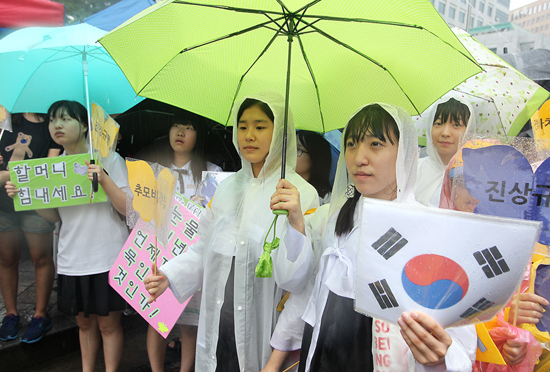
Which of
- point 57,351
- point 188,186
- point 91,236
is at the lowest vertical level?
point 57,351

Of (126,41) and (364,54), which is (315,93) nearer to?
(364,54)

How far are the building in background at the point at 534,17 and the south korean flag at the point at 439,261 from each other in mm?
6667

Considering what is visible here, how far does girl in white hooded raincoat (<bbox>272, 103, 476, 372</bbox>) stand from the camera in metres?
1.34

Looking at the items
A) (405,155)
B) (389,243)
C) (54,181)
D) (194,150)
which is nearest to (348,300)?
(389,243)

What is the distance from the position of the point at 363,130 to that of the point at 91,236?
7.91ft

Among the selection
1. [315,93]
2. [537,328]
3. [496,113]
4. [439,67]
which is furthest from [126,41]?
[496,113]

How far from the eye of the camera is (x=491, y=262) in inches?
37.4

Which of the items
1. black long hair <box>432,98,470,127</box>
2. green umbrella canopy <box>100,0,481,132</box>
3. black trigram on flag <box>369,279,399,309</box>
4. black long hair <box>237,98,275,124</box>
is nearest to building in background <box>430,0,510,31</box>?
black long hair <box>432,98,470,127</box>

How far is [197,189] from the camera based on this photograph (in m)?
3.26

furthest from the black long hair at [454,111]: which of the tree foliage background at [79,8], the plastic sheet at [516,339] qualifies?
the tree foliage background at [79,8]

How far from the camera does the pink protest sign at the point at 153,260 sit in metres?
2.56

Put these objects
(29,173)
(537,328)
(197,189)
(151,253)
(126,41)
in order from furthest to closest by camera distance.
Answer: (197,189) → (29,173) → (151,253) → (126,41) → (537,328)

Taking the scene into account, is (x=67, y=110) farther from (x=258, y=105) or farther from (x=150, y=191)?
(x=258, y=105)

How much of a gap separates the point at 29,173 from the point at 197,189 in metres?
1.30
